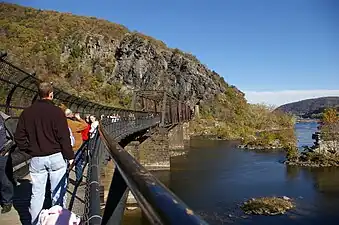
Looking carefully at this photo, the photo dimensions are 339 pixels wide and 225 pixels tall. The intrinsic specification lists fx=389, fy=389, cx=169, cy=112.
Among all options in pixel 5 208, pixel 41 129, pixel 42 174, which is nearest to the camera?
pixel 41 129

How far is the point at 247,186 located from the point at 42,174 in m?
31.6

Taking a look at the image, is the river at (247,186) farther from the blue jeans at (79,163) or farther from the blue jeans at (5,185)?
the blue jeans at (5,185)

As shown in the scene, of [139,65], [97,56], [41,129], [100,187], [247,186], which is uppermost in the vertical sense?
[97,56]

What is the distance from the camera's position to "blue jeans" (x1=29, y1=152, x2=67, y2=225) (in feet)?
14.2

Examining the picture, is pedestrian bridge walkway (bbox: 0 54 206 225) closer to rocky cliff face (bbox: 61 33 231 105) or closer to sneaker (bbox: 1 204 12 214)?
sneaker (bbox: 1 204 12 214)

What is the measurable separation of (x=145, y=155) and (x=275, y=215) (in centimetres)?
1806

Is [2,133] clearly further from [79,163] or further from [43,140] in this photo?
[43,140]

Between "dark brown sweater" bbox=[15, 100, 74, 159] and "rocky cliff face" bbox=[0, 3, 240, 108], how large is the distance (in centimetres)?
7358

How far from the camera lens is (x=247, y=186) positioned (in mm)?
34375

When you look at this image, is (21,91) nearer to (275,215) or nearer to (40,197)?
(40,197)

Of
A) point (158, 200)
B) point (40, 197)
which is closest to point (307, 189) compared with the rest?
point (40, 197)

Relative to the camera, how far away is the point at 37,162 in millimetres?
4309

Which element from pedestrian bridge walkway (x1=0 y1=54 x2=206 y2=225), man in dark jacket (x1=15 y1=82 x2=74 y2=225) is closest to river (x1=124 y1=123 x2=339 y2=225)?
pedestrian bridge walkway (x1=0 y1=54 x2=206 y2=225)

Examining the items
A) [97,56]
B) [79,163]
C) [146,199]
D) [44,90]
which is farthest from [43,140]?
[97,56]
